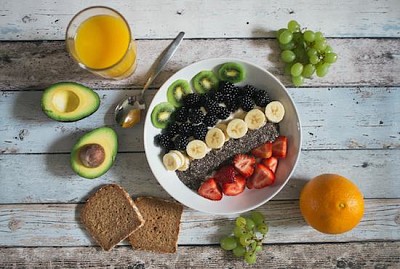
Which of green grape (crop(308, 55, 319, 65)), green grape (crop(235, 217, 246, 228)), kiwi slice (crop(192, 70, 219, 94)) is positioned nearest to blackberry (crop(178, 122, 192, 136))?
kiwi slice (crop(192, 70, 219, 94))

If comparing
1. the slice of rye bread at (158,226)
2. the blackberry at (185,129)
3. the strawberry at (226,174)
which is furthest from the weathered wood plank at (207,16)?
the slice of rye bread at (158,226)

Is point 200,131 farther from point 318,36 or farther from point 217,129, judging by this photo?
point 318,36

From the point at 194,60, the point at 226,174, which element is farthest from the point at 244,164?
the point at 194,60

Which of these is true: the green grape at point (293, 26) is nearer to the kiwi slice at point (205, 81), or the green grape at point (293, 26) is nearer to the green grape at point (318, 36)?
the green grape at point (318, 36)

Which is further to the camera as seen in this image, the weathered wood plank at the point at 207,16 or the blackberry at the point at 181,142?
A: the weathered wood plank at the point at 207,16

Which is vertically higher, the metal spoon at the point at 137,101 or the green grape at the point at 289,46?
the green grape at the point at 289,46

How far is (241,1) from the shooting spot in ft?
5.16

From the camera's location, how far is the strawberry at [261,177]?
149 centimetres

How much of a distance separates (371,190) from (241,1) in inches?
29.8

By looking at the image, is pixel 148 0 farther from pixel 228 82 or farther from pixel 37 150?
pixel 37 150

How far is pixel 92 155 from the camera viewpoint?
1.45 m

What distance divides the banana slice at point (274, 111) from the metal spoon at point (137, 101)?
0.35 metres

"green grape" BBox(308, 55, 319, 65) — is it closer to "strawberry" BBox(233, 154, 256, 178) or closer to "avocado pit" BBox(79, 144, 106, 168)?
"strawberry" BBox(233, 154, 256, 178)

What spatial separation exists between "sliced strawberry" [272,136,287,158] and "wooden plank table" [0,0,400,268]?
0.11 m
